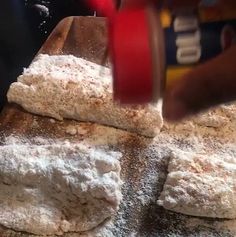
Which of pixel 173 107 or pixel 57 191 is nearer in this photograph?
pixel 173 107

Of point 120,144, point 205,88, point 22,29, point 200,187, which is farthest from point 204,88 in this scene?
point 22,29

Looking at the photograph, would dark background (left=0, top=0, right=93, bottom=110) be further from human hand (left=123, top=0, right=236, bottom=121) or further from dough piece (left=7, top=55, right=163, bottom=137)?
human hand (left=123, top=0, right=236, bottom=121)

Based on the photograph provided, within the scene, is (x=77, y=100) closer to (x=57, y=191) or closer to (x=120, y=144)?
(x=120, y=144)

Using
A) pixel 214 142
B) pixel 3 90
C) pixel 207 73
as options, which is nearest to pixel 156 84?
pixel 207 73

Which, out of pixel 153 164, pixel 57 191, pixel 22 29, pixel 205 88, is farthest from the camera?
pixel 22 29

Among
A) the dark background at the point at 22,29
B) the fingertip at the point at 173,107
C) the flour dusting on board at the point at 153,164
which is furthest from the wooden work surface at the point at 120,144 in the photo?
the fingertip at the point at 173,107

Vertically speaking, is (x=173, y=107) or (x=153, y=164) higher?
(x=173, y=107)

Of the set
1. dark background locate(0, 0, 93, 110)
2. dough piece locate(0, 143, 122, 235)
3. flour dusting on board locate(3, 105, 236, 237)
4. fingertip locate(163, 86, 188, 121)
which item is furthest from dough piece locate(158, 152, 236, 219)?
dark background locate(0, 0, 93, 110)
